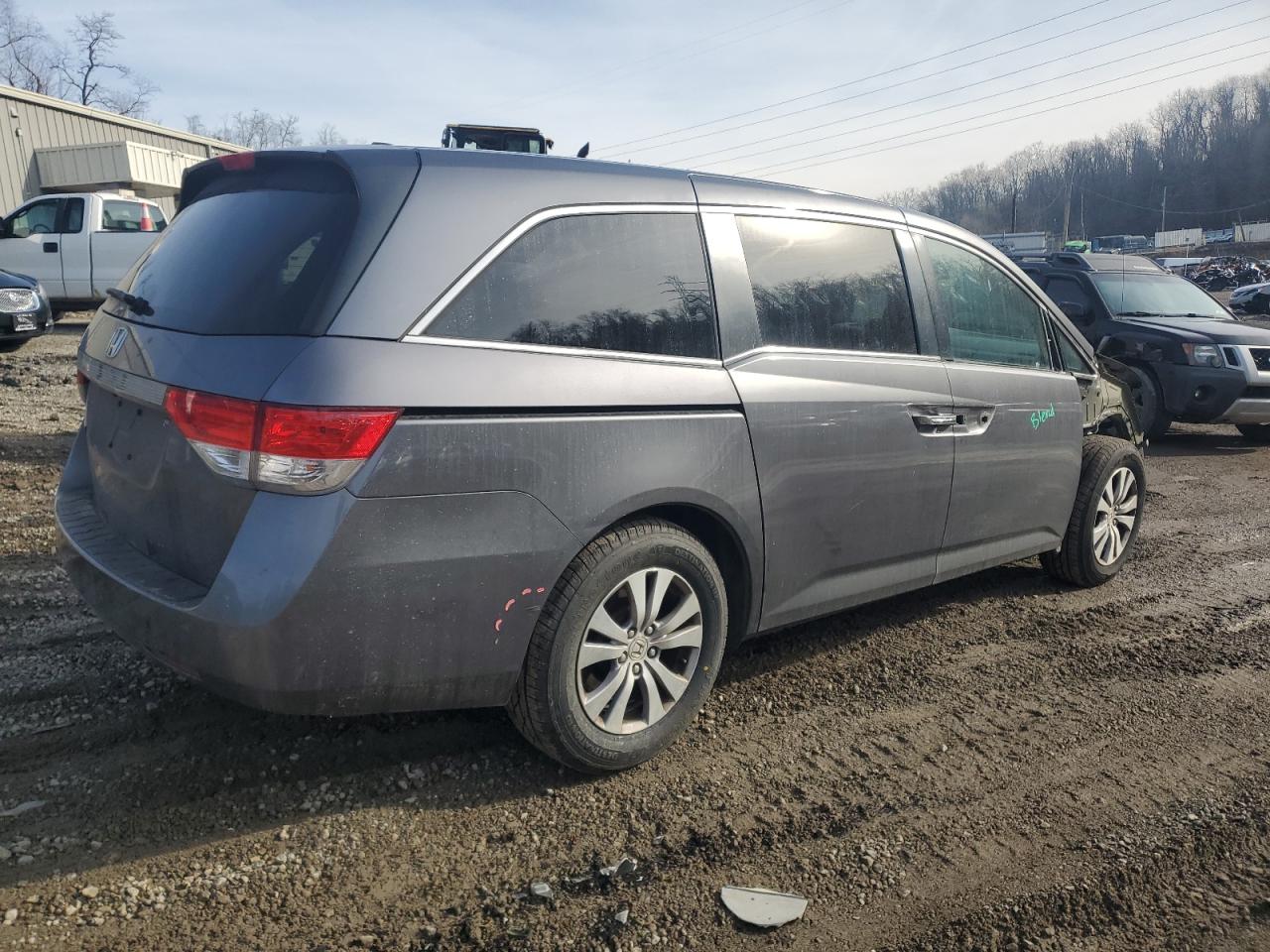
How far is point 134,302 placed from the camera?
3061 millimetres

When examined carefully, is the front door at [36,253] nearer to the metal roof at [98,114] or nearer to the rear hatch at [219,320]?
the metal roof at [98,114]

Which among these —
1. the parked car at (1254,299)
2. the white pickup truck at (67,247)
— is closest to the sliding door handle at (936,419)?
the white pickup truck at (67,247)

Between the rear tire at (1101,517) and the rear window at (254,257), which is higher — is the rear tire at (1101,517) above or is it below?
below

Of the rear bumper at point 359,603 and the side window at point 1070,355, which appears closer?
the rear bumper at point 359,603

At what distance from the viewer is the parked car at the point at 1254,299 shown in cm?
3009

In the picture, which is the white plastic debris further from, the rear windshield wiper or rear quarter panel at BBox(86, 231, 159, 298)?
rear quarter panel at BBox(86, 231, 159, 298)

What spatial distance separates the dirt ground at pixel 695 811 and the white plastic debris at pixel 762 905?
0.04m

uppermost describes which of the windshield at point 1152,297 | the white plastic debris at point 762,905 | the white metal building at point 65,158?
the white metal building at point 65,158

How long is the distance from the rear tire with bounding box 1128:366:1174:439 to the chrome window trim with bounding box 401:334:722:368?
27.0 ft

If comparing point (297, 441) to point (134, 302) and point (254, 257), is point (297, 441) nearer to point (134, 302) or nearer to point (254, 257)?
point (254, 257)

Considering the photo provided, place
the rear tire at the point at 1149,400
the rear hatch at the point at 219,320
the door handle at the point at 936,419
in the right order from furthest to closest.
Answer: the rear tire at the point at 1149,400 < the door handle at the point at 936,419 < the rear hatch at the point at 219,320

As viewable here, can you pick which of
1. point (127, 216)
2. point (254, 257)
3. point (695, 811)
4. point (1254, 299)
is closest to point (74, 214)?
point (127, 216)

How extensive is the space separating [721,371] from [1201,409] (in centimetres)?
837

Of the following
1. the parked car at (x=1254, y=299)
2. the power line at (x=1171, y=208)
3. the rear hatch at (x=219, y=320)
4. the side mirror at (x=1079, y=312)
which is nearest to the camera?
the rear hatch at (x=219, y=320)
